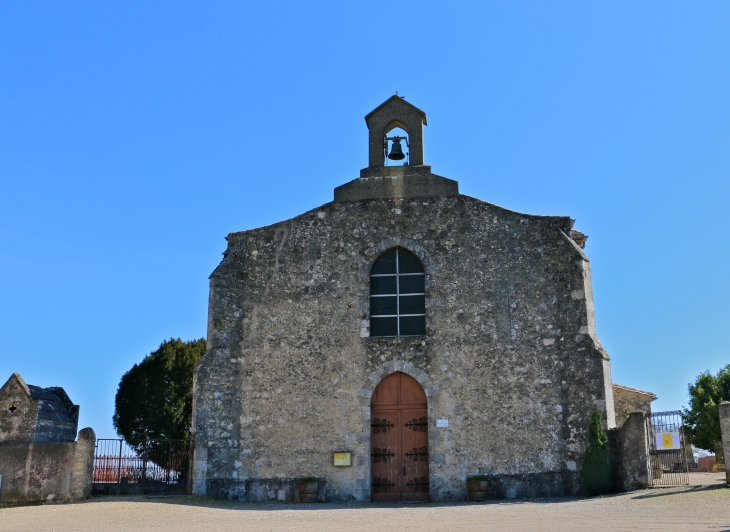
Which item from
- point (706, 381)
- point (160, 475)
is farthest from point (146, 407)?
point (706, 381)

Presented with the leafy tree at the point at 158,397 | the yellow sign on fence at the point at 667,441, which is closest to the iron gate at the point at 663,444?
the yellow sign on fence at the point at 667,441

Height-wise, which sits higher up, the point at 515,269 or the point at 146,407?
the point at 515,269

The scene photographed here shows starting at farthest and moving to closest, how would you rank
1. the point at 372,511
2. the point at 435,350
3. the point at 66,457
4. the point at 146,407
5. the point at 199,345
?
the point at 199,345 < the point at 146,407 < the point at 435,350 < the point at 66,457 < the point at 372,511

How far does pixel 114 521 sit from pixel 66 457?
3629 mm

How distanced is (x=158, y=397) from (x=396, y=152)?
1592 cm

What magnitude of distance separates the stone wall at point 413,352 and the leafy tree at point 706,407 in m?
16.8

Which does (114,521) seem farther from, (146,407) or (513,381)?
(146,407)

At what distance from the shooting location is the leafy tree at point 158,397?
29094 millimetres

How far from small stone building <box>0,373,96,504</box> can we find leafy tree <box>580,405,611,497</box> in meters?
10.4

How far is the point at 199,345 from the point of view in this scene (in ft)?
103

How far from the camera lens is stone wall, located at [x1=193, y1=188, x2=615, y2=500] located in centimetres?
1638

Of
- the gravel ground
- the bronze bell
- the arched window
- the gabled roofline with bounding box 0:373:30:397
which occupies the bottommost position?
the gravel ground

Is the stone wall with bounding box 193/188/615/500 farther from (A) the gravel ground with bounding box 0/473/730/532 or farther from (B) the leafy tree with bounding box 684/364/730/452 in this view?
(B) the leafy tree with bounding box 684/364/730/452

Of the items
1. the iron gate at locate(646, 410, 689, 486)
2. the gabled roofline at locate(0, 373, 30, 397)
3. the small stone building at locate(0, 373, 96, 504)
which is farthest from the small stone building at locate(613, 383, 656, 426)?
the gabled roofline at locate(0, 373, 30, 397)
